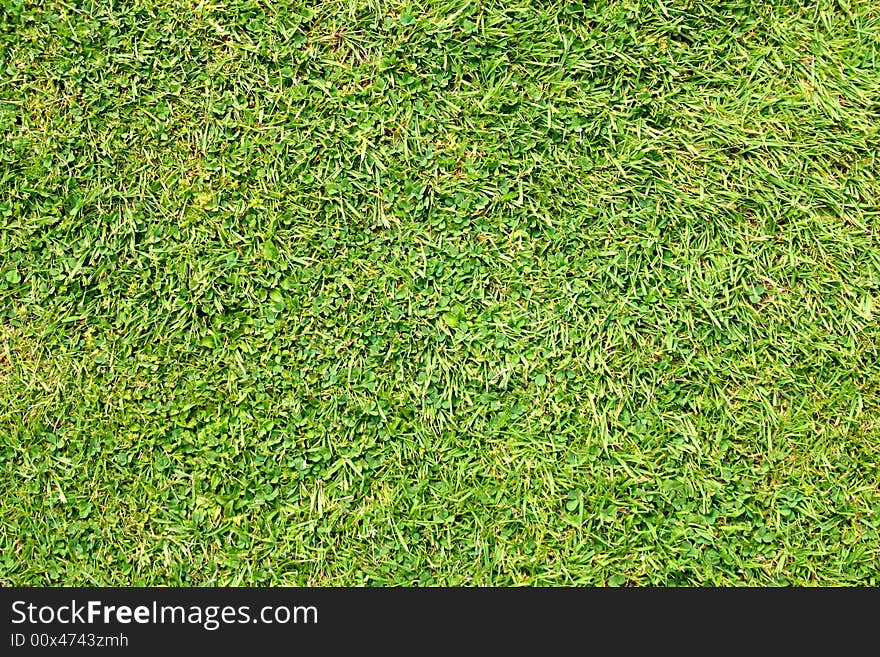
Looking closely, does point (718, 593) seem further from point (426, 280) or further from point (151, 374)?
point (151, 374)

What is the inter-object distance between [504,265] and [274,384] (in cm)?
106

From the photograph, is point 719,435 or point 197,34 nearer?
point 719,435

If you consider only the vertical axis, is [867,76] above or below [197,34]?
below

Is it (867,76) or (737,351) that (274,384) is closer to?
(737,351)

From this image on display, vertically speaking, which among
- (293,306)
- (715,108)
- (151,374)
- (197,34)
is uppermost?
(197,34)

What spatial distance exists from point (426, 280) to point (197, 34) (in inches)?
57.2

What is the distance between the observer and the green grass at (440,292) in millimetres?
2689

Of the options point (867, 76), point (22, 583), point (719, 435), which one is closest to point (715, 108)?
point (867, 76)

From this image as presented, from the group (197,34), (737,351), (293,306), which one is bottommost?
(737,351)

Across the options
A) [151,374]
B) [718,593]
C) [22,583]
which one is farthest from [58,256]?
[718,593]

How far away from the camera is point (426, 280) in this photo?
2770 millimetres

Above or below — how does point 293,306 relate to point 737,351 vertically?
above

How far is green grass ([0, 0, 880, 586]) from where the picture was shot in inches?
106

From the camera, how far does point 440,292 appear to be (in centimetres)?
276
